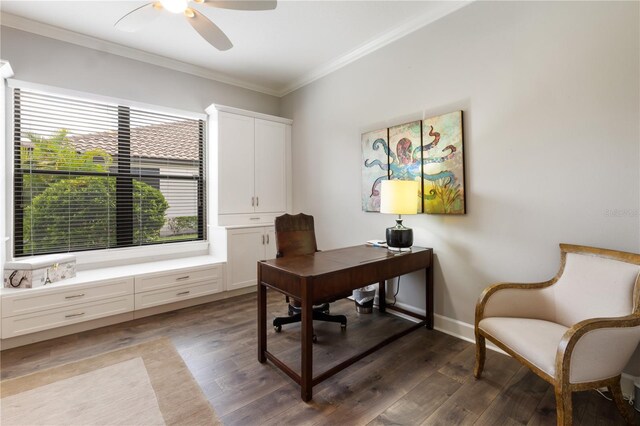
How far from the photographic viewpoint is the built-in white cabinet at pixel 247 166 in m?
3.59

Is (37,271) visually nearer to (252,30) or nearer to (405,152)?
(252,30)

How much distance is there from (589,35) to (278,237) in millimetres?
2737

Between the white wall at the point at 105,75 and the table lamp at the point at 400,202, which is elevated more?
the white wall at the point at 105,75

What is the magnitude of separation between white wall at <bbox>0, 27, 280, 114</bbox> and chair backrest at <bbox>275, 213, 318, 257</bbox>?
2141 mm

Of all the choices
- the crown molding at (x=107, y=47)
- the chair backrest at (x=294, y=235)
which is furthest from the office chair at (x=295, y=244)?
the crown molding at (x=107, y=47)

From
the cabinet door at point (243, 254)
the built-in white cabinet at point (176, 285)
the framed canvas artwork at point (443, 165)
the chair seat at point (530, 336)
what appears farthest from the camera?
the cabinet door at point (243, 254)

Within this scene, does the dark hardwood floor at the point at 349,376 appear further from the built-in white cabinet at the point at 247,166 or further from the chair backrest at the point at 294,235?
the built-in white cabinet at the point at 247,166

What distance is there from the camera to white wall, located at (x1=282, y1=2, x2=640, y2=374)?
1731 mm

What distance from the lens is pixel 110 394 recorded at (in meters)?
1.76

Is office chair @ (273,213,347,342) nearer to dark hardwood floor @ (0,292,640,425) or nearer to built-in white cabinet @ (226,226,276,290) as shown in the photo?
dark hardwood floor @ (0,292,640,425)

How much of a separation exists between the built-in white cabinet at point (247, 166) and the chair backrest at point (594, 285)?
3.19 m

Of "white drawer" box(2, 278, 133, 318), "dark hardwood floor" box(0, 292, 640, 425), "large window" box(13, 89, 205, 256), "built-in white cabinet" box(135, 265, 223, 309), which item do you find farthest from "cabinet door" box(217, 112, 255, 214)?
"dark hardwood floor" box(0, 292, 640, 425)

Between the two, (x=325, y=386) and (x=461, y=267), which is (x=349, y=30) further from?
(x=325, y=386)

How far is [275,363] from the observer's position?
200 centimetres
